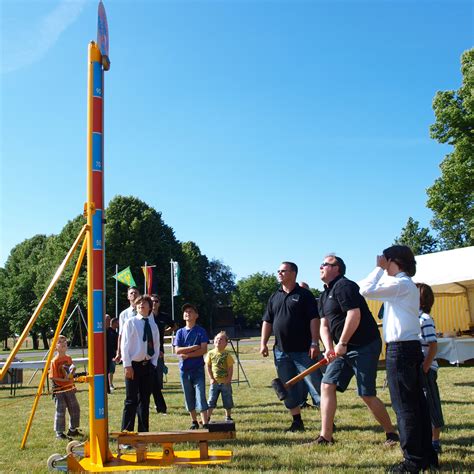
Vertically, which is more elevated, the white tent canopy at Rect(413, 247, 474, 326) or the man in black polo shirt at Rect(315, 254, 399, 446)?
the white tent canopy at Rect(413, 247, 474, 326)

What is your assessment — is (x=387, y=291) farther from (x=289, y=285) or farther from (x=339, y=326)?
(x=289, y=285)

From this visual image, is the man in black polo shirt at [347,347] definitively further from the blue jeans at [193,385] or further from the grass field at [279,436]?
the blue jeans at [193,385]

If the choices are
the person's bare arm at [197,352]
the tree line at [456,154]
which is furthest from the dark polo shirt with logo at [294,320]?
the tree line at [456,154]

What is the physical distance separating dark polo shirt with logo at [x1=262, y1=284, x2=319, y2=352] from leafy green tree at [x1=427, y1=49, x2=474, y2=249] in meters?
21.4

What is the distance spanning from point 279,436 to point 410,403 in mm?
2544

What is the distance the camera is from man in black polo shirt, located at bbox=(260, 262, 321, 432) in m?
6.97

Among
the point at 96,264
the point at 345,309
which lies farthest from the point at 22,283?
the point at 345,309

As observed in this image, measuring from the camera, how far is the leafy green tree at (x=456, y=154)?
26.1 metres

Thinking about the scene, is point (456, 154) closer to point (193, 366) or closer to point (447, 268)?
point (447, 268)

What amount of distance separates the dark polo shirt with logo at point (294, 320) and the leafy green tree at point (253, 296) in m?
82.0

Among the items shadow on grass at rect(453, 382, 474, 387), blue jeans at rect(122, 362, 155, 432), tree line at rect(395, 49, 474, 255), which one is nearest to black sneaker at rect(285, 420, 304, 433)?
blue jeans at rect(122, 362, 155, 432)

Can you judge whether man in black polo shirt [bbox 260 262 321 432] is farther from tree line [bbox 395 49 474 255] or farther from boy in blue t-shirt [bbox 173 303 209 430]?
tree line [bbox 395 49 474 255]

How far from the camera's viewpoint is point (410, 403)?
4.51 metres

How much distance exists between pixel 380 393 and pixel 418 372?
20.6ft
